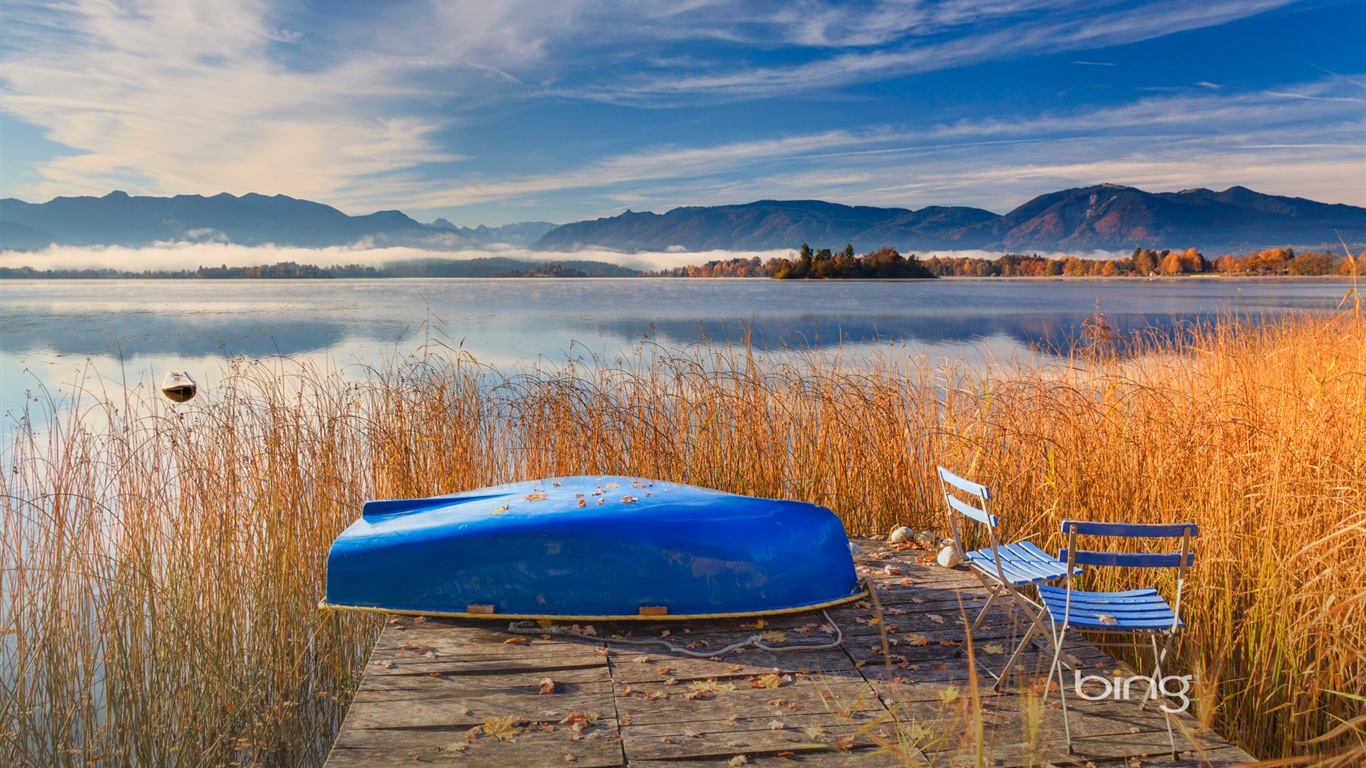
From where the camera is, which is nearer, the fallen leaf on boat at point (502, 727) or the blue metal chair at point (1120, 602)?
the blue metal chair at point (1120, 602)

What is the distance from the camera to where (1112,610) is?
8.79ft

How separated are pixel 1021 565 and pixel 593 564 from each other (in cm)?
174

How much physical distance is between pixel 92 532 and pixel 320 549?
4.04ft

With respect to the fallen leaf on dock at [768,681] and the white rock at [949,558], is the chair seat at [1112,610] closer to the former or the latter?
the fallen leaf on dock at [768,681]

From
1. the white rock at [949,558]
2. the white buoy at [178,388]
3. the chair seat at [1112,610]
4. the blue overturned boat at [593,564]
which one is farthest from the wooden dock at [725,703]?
the white buoy at [178,388]

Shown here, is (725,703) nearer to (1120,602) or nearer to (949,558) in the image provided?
(1120,602)

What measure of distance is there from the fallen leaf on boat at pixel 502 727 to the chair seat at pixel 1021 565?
1695 mm

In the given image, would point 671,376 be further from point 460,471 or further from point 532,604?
point 532,604

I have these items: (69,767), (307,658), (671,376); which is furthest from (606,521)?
(671,376)

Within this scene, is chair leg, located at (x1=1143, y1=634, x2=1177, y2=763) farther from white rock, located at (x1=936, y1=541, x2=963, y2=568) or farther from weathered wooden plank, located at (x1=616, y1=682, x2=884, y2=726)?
white rock, located at (x1=936, y1=541, x2=963, y2=568)

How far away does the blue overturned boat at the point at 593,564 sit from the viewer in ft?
11.4

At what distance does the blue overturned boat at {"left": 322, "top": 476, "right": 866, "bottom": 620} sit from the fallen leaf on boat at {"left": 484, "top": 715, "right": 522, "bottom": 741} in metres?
0.80

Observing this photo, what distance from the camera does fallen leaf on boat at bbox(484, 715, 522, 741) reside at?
262cm

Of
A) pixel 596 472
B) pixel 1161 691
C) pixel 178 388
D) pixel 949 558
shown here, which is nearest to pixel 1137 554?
pixel 1161 691
